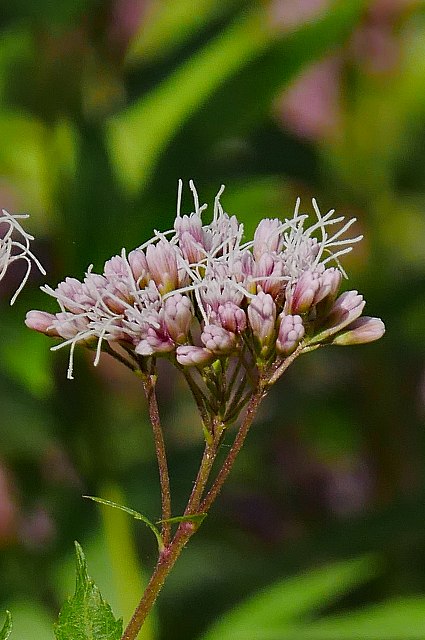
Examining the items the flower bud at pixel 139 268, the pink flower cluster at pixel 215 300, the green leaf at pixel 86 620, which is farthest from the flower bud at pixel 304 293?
the green leaf at pixel 86 620

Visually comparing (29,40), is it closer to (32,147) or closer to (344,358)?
(32,147)

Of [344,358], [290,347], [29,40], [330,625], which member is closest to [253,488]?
→ [344,358]

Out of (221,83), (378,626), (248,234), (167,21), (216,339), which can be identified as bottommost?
(378,626)

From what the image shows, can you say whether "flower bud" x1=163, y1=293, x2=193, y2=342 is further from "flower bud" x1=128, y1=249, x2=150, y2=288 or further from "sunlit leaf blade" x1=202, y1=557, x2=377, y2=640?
"sunlit leaf blade" x1=202, y1=557, x2=377, y2=640

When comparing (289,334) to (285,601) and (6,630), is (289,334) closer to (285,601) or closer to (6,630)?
(6,630)

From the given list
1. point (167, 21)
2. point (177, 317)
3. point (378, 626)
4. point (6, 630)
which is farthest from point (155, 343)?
point (167, 21)
